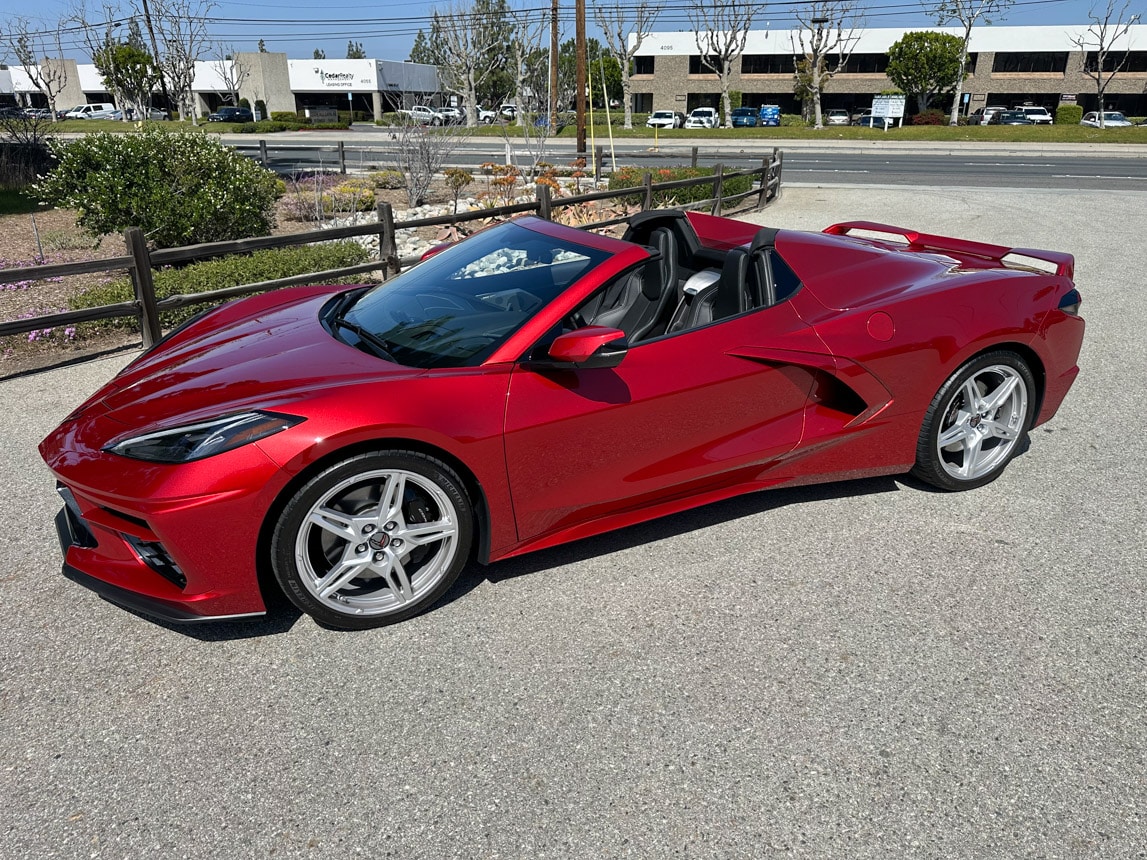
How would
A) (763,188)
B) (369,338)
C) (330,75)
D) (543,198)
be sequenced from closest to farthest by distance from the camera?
(369,338) < (543,198) < (763,188) < (330,75)

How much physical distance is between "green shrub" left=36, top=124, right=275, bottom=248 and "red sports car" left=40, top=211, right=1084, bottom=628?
7.44 m

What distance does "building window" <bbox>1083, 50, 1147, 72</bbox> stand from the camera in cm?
6425

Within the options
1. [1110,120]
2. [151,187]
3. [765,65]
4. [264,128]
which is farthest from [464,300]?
[765,65]

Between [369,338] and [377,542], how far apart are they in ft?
3.07

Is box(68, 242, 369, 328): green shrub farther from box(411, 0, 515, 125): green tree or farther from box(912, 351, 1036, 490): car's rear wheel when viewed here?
box(411, 0, 515, 125): green tree

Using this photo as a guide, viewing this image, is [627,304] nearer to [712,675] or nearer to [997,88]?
[712,675]

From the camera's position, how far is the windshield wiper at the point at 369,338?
341 centimetres

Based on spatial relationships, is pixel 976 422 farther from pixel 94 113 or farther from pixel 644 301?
pixel 94 113

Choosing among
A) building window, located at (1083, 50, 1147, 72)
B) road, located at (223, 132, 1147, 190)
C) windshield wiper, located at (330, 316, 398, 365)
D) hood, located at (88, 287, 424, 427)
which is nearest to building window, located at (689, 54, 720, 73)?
building window, located at (1083, 50, 1147, 72)

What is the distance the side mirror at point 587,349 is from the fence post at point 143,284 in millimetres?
4813

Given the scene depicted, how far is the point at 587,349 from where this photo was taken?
3158 millimetres

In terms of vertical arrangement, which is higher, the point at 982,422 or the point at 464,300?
the point at 464,300

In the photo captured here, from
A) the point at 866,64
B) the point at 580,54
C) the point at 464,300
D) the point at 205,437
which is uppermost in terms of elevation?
the point at 866,64

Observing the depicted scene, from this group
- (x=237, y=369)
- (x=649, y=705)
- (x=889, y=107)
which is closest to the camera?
(x=649, y=705)
